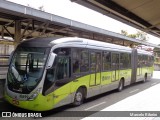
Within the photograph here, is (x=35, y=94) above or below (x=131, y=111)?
above

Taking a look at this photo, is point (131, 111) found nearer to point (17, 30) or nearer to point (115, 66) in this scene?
point (115, 66)

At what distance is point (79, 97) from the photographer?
29.7ft

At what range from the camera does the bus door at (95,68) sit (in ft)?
32.4

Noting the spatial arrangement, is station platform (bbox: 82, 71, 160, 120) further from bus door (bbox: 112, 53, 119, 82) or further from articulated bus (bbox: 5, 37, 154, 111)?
bus door (bbox: 112, 53, 119, 82)

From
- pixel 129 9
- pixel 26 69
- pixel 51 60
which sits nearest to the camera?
pixel 129 9

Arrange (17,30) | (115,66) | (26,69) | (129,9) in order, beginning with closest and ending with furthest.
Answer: (129,9)
(26,69)
(115,66)
(17,30)

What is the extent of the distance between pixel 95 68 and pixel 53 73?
304 cm

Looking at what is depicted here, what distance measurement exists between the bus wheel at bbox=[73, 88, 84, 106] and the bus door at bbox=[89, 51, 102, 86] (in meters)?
0.68

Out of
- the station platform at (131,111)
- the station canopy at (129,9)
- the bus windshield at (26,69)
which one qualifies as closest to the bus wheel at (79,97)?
the station platform at (131,111)

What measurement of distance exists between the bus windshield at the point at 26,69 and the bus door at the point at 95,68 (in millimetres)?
2857

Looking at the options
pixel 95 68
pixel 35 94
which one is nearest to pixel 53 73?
pixel 35 94

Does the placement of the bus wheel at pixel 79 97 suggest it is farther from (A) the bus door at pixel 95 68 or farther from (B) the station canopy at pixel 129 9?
(B) the station canopy at pixel 129 9

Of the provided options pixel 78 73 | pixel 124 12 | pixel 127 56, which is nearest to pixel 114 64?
pixel 127 56

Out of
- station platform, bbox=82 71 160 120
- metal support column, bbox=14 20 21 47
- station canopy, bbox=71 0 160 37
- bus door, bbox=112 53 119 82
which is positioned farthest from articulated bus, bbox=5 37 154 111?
metal support column, bbox=14 20 21 47
